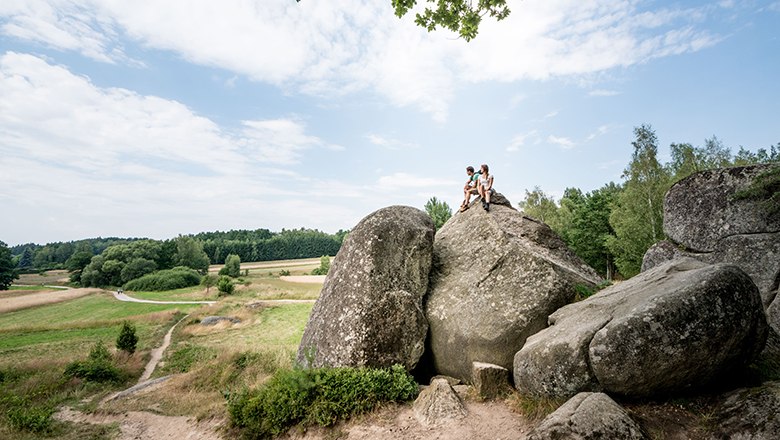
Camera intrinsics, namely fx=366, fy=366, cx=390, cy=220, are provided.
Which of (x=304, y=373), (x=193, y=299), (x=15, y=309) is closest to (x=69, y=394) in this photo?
(x=304, y=373)

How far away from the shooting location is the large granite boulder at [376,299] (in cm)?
1145

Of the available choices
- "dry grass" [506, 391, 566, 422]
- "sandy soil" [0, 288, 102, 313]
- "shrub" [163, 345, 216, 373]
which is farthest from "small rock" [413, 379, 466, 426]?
"sandy soil" [0, 288, 102, 313]

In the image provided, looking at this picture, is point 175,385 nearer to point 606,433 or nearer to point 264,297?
point 606,433

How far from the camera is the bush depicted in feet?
71.7

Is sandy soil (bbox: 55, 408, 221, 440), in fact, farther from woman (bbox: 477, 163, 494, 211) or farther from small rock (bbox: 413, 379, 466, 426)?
woman (bbox: 477, 163, 494, 211)

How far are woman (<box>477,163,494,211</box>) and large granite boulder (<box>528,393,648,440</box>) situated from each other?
9.87m

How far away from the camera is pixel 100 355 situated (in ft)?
78.5

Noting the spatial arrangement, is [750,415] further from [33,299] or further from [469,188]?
[33,299]

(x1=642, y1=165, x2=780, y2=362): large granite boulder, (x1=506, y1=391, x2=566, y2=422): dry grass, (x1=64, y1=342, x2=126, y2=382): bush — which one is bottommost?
(x1=64, y1=342, x2=126, y2=382): bush

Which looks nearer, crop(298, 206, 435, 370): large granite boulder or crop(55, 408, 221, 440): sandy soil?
crop(298, 206, 435, 370): large granite boulder

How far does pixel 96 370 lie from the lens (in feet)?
72.8

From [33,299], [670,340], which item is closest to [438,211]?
[670,340]

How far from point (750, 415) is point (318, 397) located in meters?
9.25

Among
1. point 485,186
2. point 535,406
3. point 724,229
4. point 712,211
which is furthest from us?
point 485,186
